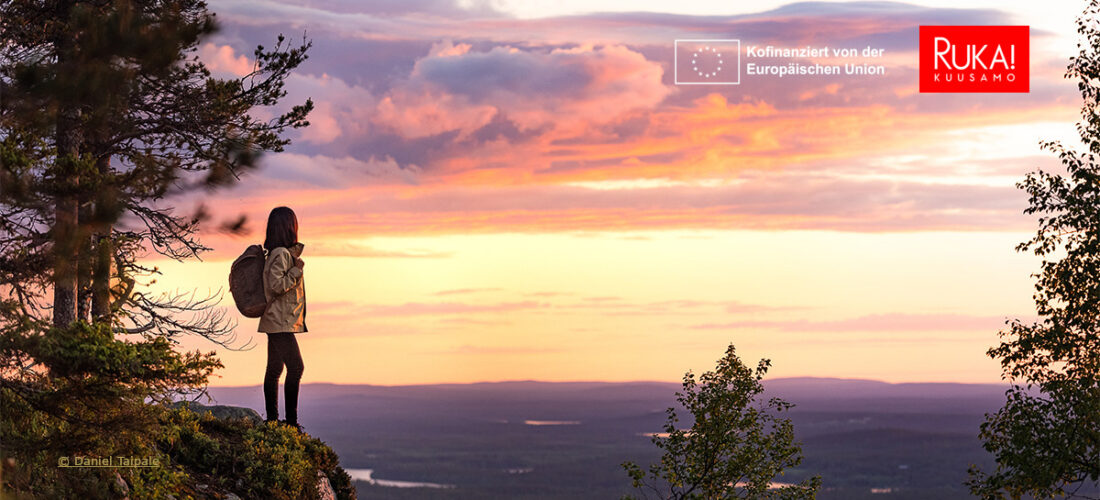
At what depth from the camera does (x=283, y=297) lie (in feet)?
49.6

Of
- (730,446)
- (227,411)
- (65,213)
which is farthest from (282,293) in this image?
(730,446)

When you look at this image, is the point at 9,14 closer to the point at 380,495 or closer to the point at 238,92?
the point at 238,92

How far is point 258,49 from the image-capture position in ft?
60.0

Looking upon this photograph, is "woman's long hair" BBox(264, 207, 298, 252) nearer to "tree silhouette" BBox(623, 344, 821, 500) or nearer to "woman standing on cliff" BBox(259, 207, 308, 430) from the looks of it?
"woman standing on cliff" BBox(259, 207, 308, 430)

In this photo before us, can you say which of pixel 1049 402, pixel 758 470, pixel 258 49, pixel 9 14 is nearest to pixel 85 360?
pixel 9 14

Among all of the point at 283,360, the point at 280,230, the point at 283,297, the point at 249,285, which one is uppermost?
the point at 280,230

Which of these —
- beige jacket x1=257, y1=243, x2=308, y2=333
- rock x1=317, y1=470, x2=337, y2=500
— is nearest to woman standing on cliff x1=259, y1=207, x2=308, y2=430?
beige jacket x1=257, y1=243, x2=308, y2=333

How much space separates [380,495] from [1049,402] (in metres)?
171

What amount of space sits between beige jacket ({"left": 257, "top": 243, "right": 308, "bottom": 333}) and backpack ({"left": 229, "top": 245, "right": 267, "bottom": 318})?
0.53 feet

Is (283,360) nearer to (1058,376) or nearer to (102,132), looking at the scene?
(102,132)

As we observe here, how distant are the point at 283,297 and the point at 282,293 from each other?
0.11 meters

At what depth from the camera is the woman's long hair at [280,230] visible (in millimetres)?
15281

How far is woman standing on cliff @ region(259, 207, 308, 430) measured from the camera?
591 inches

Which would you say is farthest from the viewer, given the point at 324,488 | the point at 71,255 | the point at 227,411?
the point at 227,411
